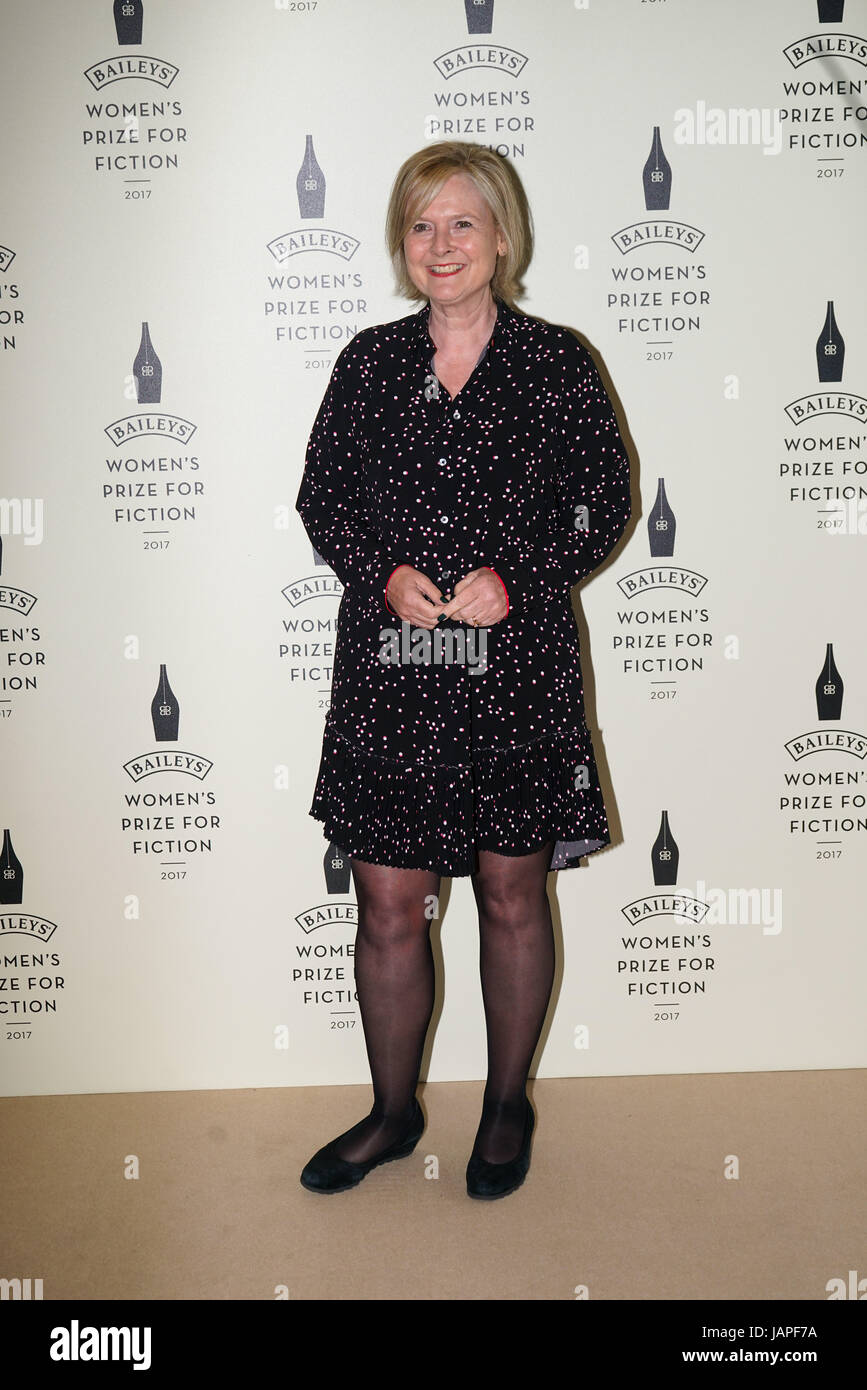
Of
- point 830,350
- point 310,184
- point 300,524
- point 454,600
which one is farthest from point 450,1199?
point 310,184

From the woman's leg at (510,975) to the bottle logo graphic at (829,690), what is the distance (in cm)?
72

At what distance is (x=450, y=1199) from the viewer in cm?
193

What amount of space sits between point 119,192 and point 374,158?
47cm

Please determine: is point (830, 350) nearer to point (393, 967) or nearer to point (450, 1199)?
point (393, 967)

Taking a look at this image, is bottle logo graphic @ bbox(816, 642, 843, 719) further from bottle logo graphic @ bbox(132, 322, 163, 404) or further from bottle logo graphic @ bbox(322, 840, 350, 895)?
bottle logo graphic @ bbox(132, 322, 163, 404)

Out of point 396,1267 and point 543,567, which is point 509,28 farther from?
point 396,1267

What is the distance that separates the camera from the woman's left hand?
1.73 metres

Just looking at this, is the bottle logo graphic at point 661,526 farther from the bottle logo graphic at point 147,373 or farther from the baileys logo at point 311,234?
the bottle logo graphic at point 147,373

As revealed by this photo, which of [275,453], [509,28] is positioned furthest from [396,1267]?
[509,28]

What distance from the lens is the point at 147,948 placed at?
2.31m

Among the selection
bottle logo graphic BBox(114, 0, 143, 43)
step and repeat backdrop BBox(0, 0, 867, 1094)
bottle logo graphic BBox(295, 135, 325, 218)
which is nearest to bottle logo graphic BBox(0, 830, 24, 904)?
step and repeat backdrop BBox(0, 0, 867, 1094)

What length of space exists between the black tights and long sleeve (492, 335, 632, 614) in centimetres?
47

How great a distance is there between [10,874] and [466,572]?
116cm
